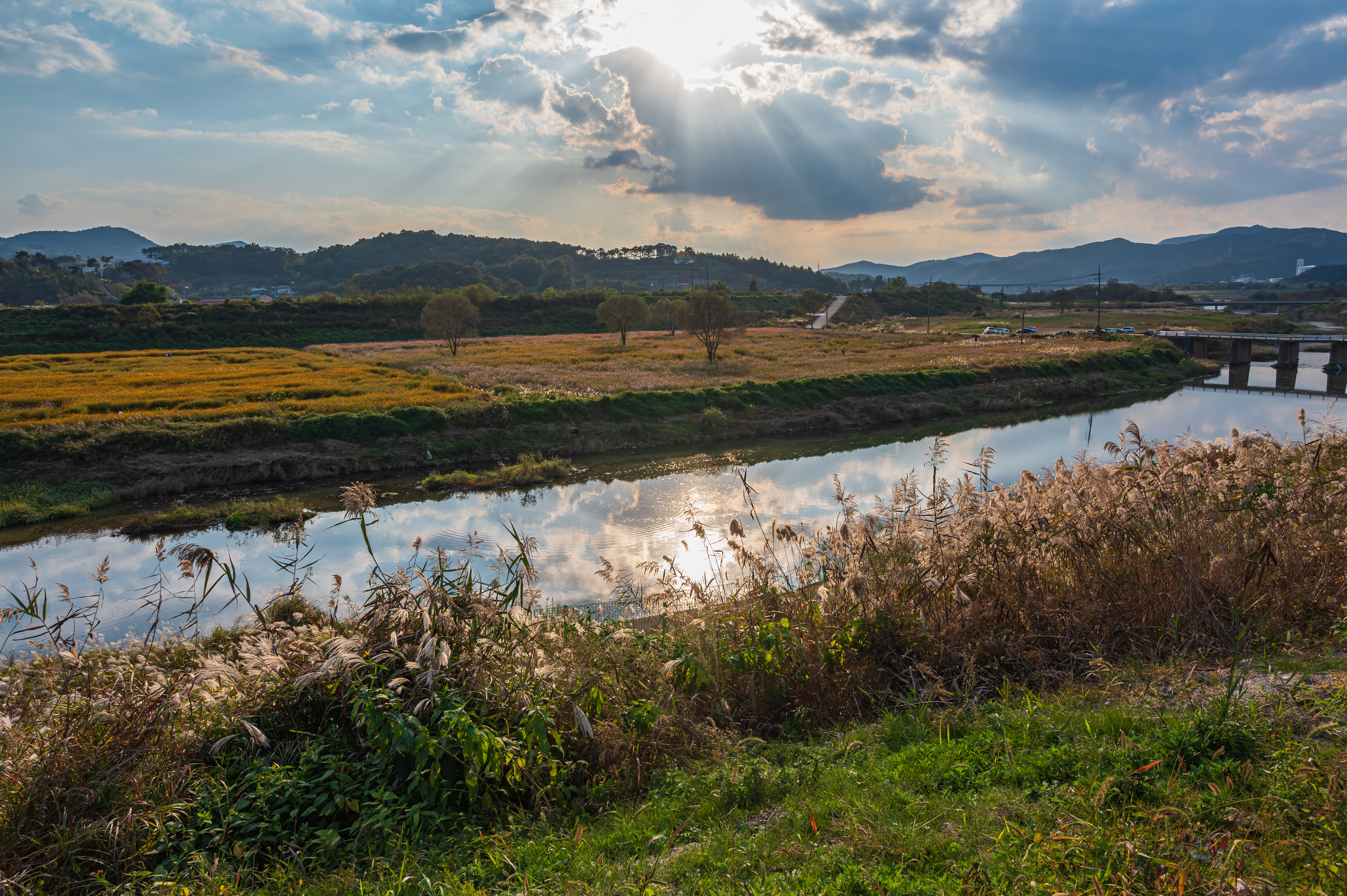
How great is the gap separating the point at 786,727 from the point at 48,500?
2437cm

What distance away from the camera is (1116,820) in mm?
3264

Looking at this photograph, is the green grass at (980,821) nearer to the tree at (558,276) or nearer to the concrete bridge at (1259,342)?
the concrete bridge at (1259,342)

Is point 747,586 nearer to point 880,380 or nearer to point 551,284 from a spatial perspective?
point 880,380

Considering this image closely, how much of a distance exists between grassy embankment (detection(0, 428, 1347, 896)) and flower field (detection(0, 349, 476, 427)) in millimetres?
24448

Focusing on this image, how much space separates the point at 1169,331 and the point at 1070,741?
8960cm

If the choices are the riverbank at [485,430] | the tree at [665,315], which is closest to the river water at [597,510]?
the riverbank at [485,430]

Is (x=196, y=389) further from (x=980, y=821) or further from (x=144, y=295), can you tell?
(x=144, y=295)

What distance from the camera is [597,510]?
19250 millimetres

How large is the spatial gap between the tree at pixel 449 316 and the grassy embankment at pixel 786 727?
54.2 m

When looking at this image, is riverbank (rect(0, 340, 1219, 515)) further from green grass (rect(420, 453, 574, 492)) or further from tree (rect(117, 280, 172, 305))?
tree (rect(117, 280, 172, 305))

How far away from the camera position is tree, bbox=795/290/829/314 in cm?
10350

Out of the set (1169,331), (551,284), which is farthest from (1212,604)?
(551,284)

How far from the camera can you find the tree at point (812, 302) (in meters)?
104

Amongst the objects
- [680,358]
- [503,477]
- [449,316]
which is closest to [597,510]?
[503,477]
